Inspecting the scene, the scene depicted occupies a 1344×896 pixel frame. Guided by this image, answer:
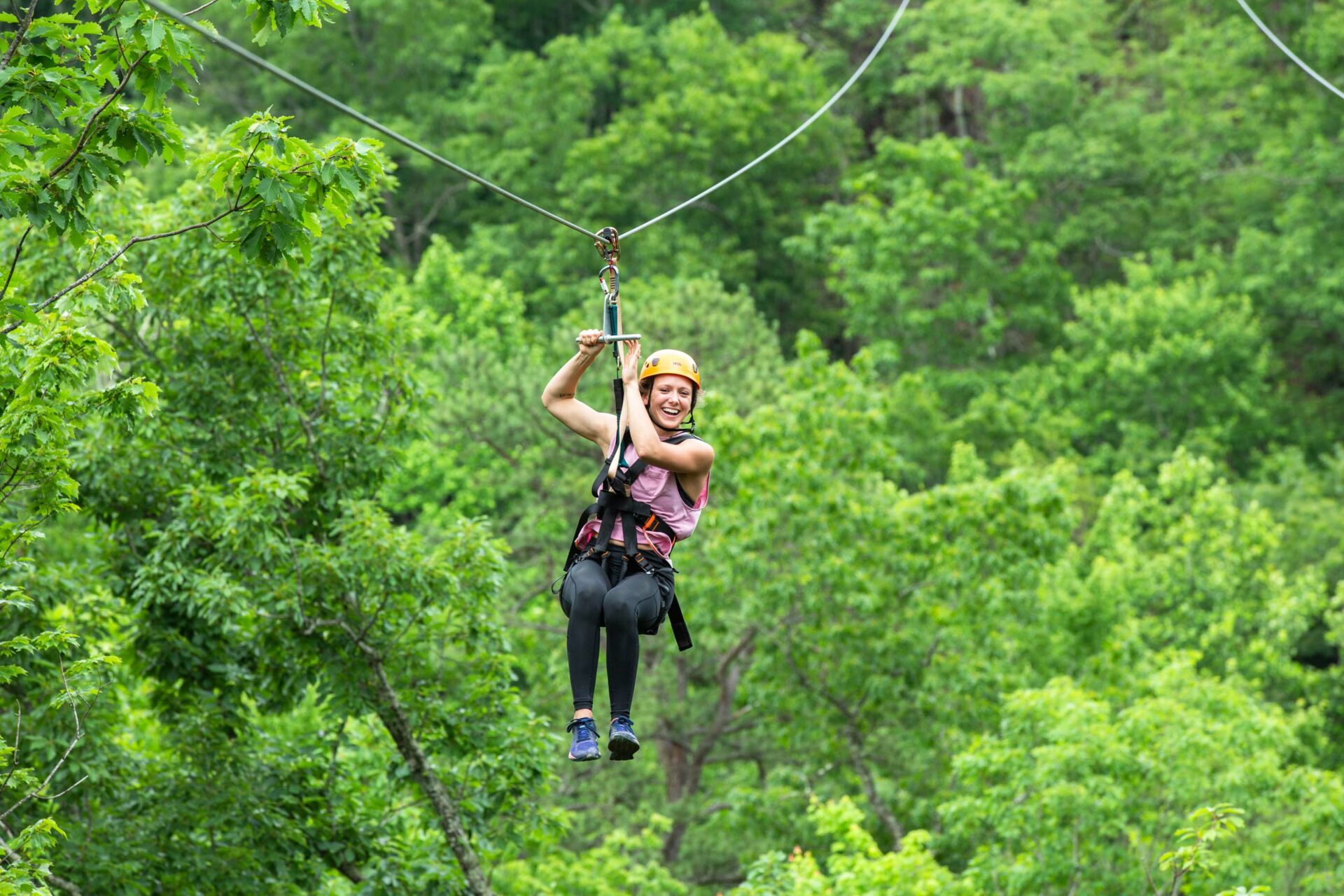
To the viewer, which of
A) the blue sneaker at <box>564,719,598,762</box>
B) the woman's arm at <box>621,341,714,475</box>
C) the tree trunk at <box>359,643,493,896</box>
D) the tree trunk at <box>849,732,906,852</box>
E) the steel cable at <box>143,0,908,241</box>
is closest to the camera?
the steel cable at <box>143,0,908,241</box>

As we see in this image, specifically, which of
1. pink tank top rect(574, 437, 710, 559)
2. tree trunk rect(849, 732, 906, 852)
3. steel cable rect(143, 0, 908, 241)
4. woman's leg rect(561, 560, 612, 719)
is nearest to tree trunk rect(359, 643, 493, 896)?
steel cable rect(143, 0, 908, 241)

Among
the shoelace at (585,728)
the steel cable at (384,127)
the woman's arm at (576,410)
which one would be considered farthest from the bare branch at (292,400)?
the shoelace at (585,728)

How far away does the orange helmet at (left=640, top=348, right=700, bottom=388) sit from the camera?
6047 mm

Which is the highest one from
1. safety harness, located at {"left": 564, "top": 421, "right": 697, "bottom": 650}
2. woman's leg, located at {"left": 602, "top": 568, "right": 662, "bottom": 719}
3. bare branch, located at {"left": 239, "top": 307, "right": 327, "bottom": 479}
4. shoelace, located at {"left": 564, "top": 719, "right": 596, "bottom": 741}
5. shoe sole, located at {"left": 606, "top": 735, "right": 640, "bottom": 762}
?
bare branch, located at {"left": 239, "top": 307, "right": 327, "bottom": 479}

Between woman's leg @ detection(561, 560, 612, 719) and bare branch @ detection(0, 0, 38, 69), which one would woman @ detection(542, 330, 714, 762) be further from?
bare branch @ detection(0, 0, 38, 69)

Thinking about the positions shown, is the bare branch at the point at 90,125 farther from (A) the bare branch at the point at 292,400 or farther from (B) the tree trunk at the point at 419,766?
(B) the tree trunk at the point at 419,766

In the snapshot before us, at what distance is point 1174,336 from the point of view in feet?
92.8

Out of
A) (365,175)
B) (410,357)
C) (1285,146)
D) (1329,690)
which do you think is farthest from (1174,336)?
(365,175)

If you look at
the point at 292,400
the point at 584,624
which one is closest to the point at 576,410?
the point at 584,624

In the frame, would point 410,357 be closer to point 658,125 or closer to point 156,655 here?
point 156,655

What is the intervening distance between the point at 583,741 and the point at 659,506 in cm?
94

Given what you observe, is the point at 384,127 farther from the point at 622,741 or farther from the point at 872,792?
the point at 872,792

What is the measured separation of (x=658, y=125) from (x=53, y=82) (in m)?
26.0

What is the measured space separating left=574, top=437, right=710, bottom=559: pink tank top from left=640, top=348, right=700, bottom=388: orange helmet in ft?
0.98
